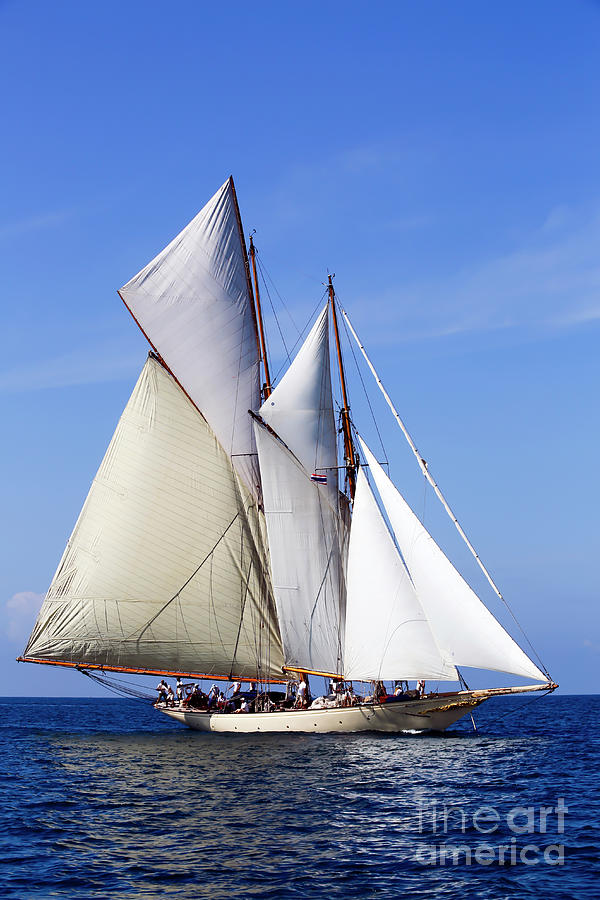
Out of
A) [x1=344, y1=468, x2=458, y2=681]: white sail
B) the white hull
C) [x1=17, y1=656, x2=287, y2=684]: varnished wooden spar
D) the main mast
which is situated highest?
the main mast

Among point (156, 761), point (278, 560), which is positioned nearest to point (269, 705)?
point (278, 560)

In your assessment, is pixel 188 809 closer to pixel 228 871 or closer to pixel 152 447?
pixel 228 871

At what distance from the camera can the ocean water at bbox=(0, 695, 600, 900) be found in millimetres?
19203

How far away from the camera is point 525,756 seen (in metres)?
39.9

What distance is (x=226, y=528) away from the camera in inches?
1989

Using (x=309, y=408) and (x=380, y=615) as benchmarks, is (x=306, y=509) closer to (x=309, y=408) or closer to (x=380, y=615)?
(x=309, y=408)

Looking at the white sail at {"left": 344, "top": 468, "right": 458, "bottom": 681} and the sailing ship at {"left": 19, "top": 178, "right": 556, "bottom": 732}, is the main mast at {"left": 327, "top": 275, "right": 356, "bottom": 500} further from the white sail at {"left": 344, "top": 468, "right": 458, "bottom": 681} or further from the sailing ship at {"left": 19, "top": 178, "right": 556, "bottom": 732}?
the white sail at {"left": 344, "top": 468, "right": 458, "bottom": 681}

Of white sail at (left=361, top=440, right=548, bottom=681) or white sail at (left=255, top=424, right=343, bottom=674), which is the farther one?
white sail at (left=255, top=424, right=343, bottom=674)

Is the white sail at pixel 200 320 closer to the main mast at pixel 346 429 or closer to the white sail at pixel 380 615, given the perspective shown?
the main mast at pixel 346 429

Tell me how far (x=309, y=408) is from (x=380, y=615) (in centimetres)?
1220

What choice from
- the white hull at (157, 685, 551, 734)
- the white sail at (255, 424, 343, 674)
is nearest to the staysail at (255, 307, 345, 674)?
the white sail at (255, 424, 343, 674)

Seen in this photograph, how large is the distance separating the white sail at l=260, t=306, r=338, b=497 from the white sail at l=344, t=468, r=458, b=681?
13.7 feet

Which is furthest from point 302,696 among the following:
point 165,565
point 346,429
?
point 346,429

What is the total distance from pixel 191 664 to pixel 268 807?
23.8 metres
